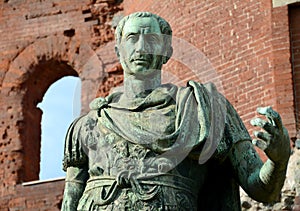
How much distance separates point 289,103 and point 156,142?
743 cm

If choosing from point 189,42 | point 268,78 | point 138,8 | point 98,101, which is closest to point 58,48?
point 138,8

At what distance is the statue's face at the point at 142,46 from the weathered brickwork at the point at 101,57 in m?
6.80

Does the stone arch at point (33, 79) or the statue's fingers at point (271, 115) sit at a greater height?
the stone arch at point (33, 79)

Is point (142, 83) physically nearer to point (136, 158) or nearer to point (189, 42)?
point (136, 158)

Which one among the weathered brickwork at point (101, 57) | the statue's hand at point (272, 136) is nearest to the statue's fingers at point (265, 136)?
the statue's hand at point (272, 136)

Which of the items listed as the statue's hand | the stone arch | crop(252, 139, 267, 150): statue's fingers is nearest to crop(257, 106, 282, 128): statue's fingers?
the statue's hand

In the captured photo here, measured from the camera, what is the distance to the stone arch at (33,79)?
17562 millimetres

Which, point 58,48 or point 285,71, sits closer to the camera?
point 285,71

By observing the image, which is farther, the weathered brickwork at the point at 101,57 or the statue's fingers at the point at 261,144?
the weathered brickwork at the point at 101,57

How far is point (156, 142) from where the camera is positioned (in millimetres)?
5648

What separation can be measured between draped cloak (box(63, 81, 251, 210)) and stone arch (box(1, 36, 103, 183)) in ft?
37.8

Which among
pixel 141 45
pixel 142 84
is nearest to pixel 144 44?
pixel 141 45

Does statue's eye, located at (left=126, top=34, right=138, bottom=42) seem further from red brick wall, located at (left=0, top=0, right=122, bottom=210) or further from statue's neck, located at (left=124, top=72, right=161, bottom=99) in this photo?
red brick wall, located at (left=0, top=0, right=122, bottom=210)

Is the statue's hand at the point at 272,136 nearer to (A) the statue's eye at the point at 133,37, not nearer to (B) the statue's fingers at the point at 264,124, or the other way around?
(B) the statue's fingers at the point at 264,124
